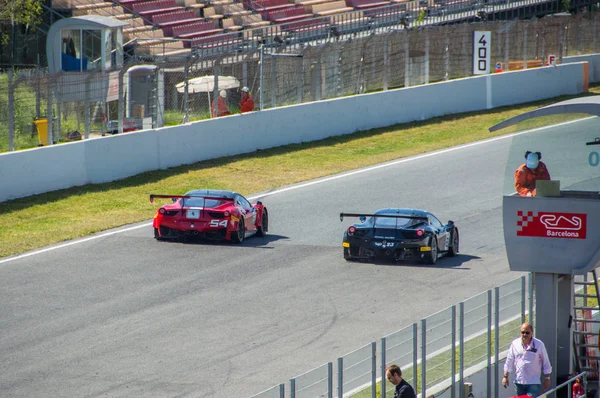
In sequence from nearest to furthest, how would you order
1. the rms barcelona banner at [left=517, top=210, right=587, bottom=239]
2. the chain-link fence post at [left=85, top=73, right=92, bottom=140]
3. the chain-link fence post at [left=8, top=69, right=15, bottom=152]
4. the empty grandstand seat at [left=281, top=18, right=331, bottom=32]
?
the rms barcelona banner at [left=517, top=210, right=587, bottom=239] < the chain-link fence post at [left=8, top=69, right=15, bottom=152] < the chain-link fence post at [left=85, top=73, right=92, bottom=140] < the empty grandstand seat at [left=281, top=18, right=331, bottom=32]

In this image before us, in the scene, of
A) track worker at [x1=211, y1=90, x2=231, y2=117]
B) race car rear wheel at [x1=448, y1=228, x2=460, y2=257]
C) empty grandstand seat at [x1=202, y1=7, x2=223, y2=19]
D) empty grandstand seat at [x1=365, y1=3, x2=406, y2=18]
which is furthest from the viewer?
empty grandstand seat at [x1=365, y1=3, x2=406, y2=18]

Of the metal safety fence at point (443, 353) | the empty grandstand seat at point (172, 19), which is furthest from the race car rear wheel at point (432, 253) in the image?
the empty grandstand seat at point (172, 19)

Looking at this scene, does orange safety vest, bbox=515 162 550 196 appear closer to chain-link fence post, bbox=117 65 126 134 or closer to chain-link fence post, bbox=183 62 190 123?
chain-link fence post, bbox=117 65 126 134

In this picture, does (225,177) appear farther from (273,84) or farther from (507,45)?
(507,45)

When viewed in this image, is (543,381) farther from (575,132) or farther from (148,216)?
(148,216)

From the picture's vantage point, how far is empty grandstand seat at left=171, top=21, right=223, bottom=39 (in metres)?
39.7

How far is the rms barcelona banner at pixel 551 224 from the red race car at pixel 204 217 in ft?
29.0

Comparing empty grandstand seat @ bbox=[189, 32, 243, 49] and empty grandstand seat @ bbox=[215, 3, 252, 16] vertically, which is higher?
empty grandstand seat @ bbox=[215, 3, 252, 16]

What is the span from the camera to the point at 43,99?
76.0 feet

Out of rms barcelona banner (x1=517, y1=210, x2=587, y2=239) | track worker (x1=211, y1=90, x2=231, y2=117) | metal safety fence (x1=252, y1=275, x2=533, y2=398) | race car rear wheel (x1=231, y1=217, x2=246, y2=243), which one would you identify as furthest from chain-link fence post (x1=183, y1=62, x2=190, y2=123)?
rms barcelona banner (x1=517, y1=210, x2=587, y2=239)

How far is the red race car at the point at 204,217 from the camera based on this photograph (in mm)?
19422

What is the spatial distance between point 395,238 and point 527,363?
7029 mm

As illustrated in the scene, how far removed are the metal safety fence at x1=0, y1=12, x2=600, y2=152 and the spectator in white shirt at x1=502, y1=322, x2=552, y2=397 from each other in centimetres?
1400

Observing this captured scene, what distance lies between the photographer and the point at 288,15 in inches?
1774
